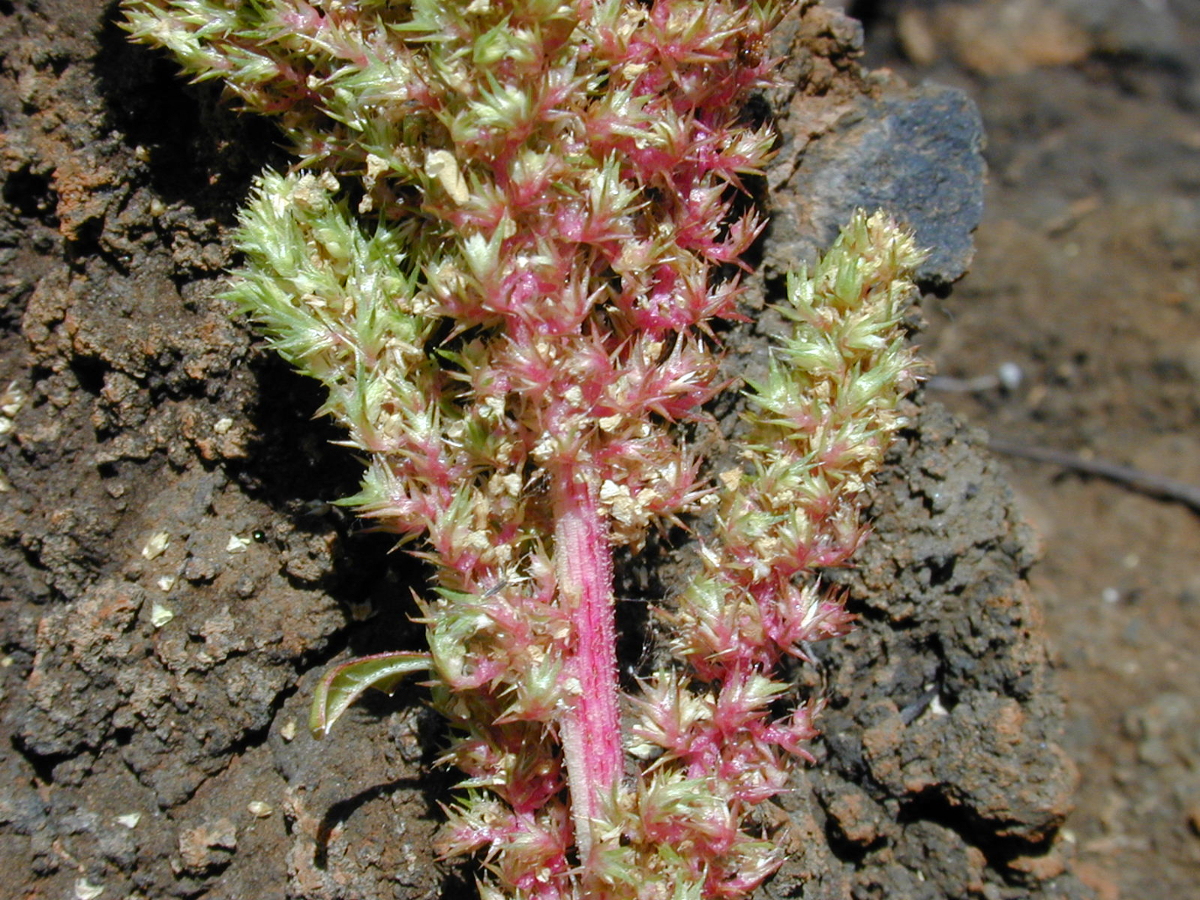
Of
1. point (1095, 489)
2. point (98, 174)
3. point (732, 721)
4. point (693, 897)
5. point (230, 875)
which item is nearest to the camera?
point (693, 897)

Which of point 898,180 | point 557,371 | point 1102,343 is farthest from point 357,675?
point 1102,343

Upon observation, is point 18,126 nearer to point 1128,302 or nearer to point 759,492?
point 759,492

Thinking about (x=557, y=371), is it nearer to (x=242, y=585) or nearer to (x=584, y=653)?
(x=584, y=653)

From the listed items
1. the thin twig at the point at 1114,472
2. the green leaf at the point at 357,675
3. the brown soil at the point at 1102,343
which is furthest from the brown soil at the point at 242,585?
the thin twig at the point at 1114,472

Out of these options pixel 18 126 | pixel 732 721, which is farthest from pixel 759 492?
pixel 18 126

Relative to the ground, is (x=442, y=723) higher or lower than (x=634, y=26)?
lower

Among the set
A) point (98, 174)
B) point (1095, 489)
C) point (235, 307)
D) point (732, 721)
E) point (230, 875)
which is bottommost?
point (1095, 489)
